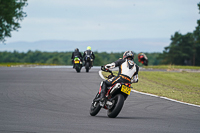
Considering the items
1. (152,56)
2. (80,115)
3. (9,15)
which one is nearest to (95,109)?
(80,115)

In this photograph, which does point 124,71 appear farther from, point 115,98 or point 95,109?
point 95,109

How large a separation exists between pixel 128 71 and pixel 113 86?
22.7 inches

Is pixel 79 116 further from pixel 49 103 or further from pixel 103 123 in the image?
pixel 49 103

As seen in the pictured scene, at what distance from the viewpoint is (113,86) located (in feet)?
32.6

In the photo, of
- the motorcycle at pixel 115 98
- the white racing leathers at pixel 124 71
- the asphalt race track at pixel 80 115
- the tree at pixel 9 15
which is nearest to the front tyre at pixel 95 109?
the motorcycle at pixel 115 98

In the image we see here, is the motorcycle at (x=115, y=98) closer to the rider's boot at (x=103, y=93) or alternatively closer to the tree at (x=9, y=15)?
the rider's boot at (x=103, y=93)

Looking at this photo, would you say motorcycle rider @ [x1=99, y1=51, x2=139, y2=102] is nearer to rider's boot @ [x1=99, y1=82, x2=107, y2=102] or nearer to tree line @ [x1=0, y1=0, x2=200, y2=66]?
rider's boot @ [x1=99, y1=82, x2=107, y2=102]

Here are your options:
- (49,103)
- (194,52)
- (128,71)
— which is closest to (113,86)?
(128,71)

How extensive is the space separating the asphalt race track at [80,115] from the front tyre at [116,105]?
18cm

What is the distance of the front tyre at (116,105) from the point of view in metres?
9.52

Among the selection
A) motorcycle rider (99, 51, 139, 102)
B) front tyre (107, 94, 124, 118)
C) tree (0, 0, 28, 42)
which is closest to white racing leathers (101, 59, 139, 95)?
motorcycle rider (99, 51, 139, 102)

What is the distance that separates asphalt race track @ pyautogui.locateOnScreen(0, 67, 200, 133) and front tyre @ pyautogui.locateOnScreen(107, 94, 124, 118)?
7.0 inches

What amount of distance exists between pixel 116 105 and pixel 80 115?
1236 millimetres

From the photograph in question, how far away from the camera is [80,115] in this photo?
405 inches
